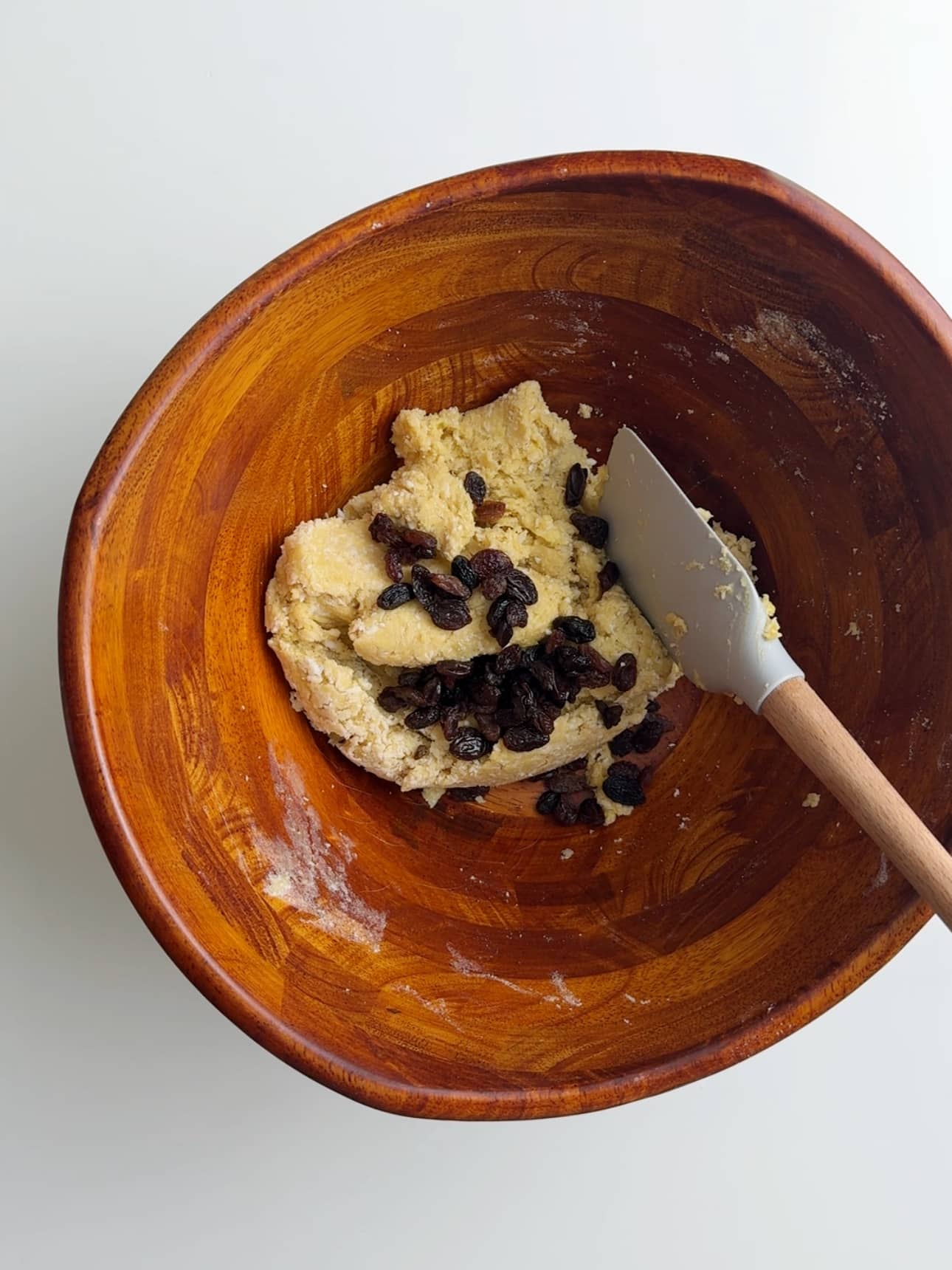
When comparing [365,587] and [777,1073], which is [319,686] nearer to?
[365,587]

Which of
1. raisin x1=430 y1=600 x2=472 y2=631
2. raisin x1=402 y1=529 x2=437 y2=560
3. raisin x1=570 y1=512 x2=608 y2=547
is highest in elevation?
raisin x1=402 y1=529 x2=437 y2=560

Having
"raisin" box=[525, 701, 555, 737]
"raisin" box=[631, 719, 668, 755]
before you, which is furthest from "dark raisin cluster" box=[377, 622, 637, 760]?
"raisin" box=[631, 719, 668, 755]

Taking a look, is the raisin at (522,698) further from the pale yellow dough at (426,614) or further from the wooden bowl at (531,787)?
the wooden bowl at (531,787)

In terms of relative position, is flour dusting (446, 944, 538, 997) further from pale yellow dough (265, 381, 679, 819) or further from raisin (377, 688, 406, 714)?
raisin (377, 688, 406, 714)

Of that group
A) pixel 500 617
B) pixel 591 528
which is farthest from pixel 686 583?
pixel 500 617

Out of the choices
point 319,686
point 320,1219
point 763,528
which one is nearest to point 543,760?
point 319,686

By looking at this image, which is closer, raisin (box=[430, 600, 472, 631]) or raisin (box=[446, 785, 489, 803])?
raisin (box=[430, 600, 472, 631])

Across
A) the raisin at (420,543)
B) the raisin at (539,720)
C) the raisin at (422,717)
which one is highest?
the raisin at (420,543)

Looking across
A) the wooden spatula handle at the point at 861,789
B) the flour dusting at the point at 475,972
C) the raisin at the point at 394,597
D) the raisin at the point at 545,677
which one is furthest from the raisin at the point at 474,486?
the flour dusting at the point at 475,972
